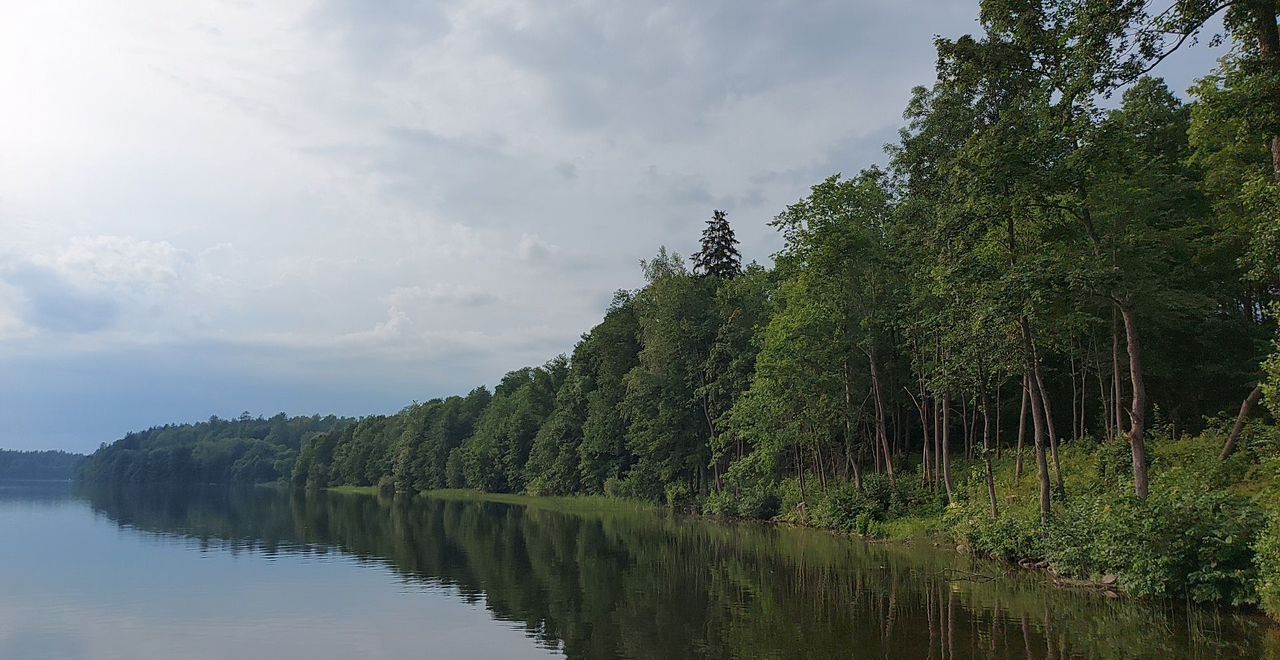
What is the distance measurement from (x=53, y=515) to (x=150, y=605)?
185 feet

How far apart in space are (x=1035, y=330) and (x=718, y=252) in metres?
47.1

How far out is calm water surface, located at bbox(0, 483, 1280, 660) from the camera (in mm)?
15734

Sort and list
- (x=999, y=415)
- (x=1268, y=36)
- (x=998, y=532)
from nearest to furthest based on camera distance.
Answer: (x=1268, y=36) → (x=998, y=532) → (x=999, y=415)

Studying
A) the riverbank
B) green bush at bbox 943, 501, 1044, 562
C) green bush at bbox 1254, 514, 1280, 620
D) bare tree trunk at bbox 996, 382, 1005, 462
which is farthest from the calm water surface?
bare tree trunk at bbox 996, 382, 1005, 462

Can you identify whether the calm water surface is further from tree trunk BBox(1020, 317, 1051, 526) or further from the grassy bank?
tree trunk BBox(1020, 317, 1051, 526)

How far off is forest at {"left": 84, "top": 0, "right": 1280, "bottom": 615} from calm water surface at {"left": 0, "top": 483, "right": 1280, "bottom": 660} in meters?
2.80

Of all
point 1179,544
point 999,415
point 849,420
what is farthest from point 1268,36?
point 849,420

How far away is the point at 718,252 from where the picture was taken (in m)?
73.2

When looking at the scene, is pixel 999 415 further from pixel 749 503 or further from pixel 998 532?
pixel 749 503

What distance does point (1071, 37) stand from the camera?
16891 mm

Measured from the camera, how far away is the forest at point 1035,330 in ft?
56.8

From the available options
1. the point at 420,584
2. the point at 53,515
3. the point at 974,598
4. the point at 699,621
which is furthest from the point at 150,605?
the point at 53,515

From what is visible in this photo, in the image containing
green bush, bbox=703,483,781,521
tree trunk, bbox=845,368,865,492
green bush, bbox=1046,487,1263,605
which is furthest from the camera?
green bush, bbox=703,483,781,521

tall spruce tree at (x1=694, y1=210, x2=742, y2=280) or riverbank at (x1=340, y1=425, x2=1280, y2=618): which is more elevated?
tall spruce tree at (x1=694, y1=210, x2=742, y2=280)
